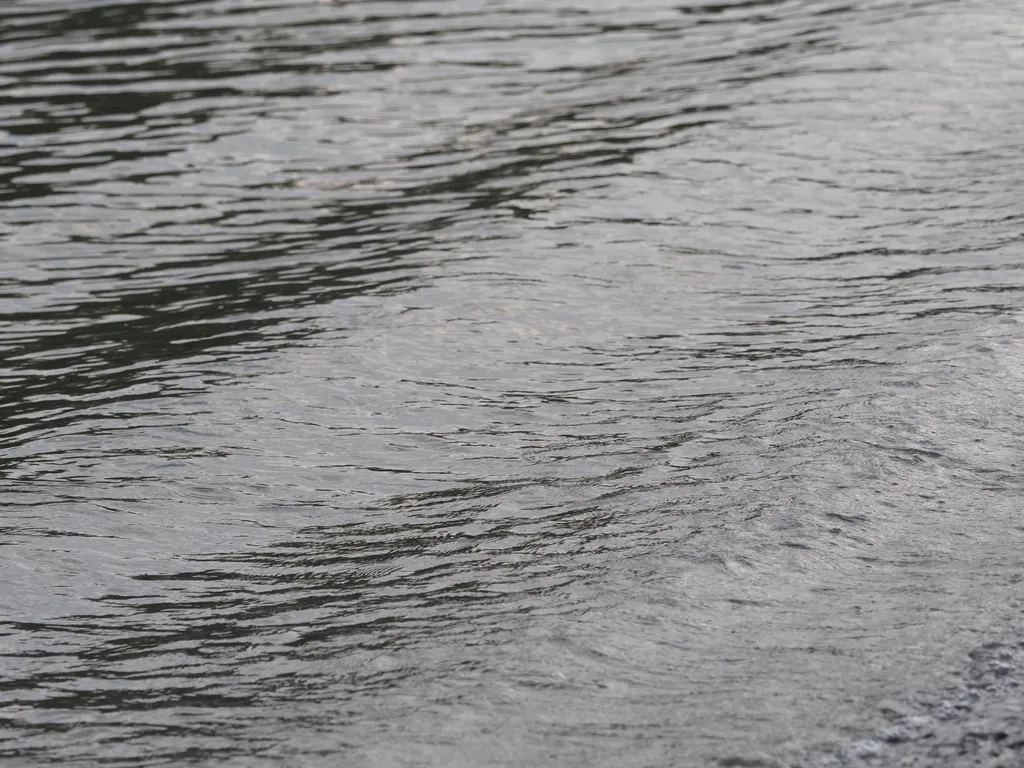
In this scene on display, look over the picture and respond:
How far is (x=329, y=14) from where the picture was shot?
15141 mm

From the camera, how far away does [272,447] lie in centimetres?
634

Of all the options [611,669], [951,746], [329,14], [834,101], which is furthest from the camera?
[329,14]

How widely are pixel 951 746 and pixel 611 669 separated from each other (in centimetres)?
103

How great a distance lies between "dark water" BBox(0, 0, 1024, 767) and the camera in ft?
14.5

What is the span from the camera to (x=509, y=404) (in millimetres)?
6664

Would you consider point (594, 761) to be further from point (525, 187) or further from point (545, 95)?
point (545, 95)

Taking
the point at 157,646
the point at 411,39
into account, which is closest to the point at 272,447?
the point at 157,646

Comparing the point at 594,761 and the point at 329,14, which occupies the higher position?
the point at 329,14

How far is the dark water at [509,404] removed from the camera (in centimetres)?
441

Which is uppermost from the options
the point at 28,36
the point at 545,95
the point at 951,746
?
the point at 28,36

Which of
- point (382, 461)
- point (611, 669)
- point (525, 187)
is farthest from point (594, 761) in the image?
point (525, 187)

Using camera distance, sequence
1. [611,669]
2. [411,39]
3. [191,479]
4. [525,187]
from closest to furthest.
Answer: [611,669]
[191,479]
[525,187]
[411,39]

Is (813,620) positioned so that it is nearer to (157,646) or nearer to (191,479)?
(157,646)

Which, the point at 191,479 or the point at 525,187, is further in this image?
the point at 525,187
